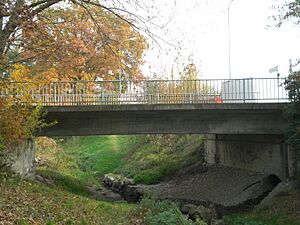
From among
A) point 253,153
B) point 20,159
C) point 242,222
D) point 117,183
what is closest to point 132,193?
point 117,183

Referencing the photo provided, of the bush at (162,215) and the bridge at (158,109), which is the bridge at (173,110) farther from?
the bush at (162,215)

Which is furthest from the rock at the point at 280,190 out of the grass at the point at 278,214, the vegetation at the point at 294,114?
the vegetation at the point at 294,114

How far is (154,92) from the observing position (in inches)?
848

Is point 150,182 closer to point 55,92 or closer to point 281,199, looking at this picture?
point 55,92

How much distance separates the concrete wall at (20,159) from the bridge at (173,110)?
137 centimetres

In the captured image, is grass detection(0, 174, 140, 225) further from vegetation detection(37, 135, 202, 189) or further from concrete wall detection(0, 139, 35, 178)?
vegetation detection(37, 135, 202, 189)

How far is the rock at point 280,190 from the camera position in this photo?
17.6 m

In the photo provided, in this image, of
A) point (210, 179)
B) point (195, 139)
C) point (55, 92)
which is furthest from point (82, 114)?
point (195, 139)

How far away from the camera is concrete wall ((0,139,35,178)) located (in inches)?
669

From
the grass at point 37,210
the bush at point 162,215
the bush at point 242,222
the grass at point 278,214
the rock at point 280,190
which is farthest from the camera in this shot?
the rock at point 280,190

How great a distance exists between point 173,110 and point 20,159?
7728 millimetres

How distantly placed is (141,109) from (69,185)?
23.2ft

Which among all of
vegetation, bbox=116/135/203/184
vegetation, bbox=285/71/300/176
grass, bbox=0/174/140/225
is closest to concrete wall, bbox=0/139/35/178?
grass, bbox=0/174/140/225

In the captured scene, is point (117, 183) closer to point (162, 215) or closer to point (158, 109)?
point (158, 109)
